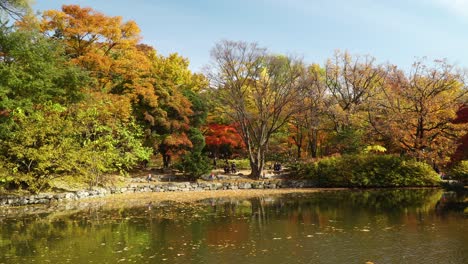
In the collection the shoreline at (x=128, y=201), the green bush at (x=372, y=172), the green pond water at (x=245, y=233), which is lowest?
the green pond water at (x=245, y=233)

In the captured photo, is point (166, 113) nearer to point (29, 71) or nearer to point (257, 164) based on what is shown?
point (257, 164)

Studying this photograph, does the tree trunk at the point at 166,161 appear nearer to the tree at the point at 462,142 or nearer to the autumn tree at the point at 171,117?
the autumn tree at the point at 171,117

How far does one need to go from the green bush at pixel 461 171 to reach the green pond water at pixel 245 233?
5.96m

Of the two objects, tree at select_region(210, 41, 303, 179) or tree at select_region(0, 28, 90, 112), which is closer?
tree at select_region(0, 28, 90, 112)

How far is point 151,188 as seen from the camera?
24.1 meters

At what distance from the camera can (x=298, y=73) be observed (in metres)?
27.9

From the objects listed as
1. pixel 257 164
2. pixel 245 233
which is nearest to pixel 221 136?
pixel 257 164

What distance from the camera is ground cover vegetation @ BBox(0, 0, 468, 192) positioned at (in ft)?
62.4

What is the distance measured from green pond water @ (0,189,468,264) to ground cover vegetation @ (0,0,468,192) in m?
4.69

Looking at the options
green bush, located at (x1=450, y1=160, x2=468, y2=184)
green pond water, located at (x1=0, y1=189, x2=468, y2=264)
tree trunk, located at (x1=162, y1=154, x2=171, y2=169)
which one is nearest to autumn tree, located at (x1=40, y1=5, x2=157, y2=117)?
tree trunk, located at (x1=162, y1=154, x2=171, y2=169)

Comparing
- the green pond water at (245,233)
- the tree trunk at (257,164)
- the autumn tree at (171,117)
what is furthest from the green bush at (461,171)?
the autumn tree at (171,117)

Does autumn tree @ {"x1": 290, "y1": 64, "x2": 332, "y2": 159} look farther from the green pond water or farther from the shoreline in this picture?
the green pond water

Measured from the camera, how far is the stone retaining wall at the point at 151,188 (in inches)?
744

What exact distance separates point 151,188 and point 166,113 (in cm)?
630
